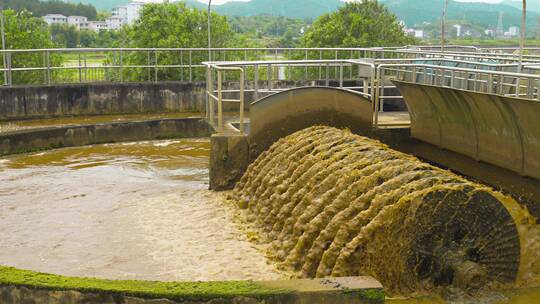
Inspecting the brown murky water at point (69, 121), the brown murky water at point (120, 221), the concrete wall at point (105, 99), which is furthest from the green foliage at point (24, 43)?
the brown murky water at point (120, 221)

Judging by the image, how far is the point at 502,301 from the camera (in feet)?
21.7

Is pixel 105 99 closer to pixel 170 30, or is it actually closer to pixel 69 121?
pixel 69 121

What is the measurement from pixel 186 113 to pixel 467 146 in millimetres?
11092

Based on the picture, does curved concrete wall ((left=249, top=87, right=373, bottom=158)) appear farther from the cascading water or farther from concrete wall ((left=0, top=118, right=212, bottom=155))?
concrete wall ((left=0, top=118, right=212, bottom=155))

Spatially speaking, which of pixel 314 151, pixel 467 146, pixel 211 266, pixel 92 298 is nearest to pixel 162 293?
pixel 92 298

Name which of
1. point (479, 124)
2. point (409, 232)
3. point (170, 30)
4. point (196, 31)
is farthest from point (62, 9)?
point (409, 232)

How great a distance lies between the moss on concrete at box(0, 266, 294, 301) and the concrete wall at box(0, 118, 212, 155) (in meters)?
8.75

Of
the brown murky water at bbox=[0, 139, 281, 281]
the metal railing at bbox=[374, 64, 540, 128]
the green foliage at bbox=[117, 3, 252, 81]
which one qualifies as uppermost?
the green foliage at bbox=[117, 3, 252, 81]

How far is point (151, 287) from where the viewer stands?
5.64m

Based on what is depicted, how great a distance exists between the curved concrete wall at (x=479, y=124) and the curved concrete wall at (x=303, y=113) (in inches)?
31.5

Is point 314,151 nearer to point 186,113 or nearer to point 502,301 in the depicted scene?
point 502,301

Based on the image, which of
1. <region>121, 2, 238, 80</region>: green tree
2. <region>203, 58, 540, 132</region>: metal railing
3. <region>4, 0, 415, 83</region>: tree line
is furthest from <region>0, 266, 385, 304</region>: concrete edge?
<region>121, 2, 238, 80</region>: green tree

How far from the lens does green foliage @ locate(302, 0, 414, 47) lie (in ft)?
128

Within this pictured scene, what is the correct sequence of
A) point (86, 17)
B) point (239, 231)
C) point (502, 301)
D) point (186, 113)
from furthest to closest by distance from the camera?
point (86, 17) < point (186, 113) < point (239, 231) < point (502, 301)
